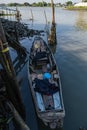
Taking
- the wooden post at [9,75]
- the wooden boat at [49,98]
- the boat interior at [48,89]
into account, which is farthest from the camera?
the boat interior at [48,89]

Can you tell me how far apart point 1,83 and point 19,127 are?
76.5 inches

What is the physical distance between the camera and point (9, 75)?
344 inches

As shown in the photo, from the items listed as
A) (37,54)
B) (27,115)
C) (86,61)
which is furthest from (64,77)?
(27,115)

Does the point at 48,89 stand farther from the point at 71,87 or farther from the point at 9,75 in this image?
the point at 71,87

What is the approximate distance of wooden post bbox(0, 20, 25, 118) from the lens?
8492 mm

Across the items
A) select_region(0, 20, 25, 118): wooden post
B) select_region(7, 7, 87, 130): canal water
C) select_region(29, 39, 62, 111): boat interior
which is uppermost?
select_region(0, 20, 25, 118): wooden post

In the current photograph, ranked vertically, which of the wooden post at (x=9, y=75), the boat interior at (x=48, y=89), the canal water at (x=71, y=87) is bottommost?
the canal water at (x=71, y=87)

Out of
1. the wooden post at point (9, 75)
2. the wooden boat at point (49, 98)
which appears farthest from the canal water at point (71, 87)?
the wooden post at point (9, 75)

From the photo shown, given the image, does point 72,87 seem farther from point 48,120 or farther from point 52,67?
point 48,120

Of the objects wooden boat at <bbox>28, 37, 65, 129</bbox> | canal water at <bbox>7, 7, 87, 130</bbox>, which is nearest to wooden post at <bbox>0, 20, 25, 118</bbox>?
wooden boat at <bbox>28, 37, 65, 129</bbox>

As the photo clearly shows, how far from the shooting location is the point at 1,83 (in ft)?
30.1

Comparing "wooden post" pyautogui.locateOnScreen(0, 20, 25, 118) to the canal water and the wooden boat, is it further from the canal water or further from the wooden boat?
the canal water

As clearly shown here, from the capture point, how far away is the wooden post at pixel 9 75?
8492mm

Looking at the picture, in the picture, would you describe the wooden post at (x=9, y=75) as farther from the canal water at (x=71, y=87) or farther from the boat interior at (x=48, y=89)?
the canal water at (x=71, y=87)
